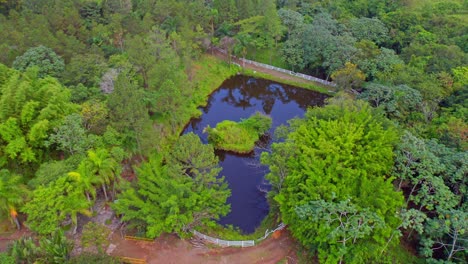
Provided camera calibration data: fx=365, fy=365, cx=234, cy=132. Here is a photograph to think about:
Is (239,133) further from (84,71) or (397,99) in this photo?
(84,71)

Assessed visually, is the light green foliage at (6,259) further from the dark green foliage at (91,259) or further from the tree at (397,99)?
the tree at (397,99)

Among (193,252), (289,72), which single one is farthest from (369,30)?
(193,252)

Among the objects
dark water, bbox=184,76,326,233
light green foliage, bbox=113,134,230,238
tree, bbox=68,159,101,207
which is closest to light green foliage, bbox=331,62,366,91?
dark water, bbox=184,76,326,233

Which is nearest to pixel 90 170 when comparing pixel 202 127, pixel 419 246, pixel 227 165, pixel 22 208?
pixel 22 208

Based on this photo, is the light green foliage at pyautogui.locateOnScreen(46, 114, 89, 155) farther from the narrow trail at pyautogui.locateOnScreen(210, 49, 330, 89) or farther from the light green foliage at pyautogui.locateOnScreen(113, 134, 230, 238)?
the narrow trail at pyautogui.locateOnScreen(210, 49, 330, 89)

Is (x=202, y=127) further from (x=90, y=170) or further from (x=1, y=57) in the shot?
(x=1, y=57)

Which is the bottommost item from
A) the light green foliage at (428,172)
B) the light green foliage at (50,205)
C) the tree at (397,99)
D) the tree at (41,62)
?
the light green foliage at (50,205)

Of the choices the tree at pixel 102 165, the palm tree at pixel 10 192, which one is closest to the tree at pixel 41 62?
the tree at pixel 102 165
